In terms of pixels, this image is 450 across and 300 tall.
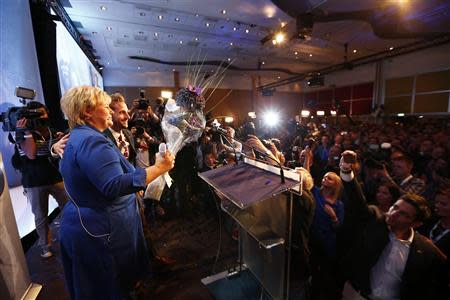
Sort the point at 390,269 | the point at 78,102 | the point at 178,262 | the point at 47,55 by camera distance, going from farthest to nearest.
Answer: the point at 47,55
the point at 178,262
the point at 390,269
the point at 78,102

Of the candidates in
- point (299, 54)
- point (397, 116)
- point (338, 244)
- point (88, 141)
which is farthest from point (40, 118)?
point (397, 116)

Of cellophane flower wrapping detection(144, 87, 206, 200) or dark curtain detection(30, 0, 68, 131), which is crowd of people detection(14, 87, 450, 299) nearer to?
cellophane flower wrapping detection(144, 87, 206, 200)

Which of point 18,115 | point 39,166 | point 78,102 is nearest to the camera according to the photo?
point 78,102

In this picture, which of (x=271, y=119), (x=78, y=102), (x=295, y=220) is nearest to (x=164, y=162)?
(x=78, y=102)

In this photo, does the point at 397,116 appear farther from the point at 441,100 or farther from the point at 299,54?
the point at 299,54

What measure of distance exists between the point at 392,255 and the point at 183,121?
1.63 metres

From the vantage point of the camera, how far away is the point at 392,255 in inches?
57.6

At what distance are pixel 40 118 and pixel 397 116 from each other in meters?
11.3

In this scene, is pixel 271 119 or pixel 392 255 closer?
pixel 392 255

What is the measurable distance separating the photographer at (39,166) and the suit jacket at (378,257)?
264 cm

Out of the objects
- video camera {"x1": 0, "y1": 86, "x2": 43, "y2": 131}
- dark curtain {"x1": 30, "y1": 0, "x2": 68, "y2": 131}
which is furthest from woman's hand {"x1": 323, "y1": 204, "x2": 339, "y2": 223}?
dark curtain {"x1": 30, "y1": 0, "x2": 68, "y2": 131}

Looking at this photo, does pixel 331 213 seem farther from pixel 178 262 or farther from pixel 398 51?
pixel 398 51

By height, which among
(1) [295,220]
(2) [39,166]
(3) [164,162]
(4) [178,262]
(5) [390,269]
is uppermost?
(3) [164,162]

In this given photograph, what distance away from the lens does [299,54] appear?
864 cm
